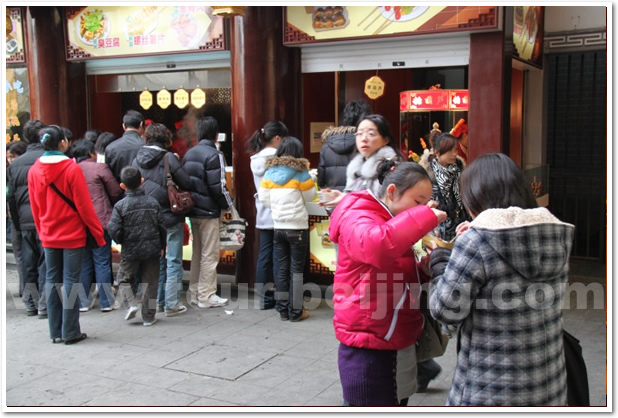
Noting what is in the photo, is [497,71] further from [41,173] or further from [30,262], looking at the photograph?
[30,262]

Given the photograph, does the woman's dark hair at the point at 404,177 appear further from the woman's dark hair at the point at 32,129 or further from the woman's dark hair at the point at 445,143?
the woman's dark hair at the point at 32,129

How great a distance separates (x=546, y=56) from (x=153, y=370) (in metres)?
5.81

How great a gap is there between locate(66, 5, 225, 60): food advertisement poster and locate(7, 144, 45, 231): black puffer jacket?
1927 mm

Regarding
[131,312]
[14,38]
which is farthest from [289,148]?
[14,38]

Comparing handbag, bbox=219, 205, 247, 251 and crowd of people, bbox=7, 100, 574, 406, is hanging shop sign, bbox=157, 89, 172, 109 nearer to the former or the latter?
crowd of people, bbox=7, 100, 574, 406

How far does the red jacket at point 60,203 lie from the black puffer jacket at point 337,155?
2.10 m

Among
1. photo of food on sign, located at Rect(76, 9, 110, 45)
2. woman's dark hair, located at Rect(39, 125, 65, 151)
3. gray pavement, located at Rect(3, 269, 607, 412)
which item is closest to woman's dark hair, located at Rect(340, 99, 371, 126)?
gray pavement, located at Rect(3, 269, 607, 412)

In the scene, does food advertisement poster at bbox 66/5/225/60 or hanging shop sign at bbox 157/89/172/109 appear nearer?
food advertisement poster at bbox 66/5/225/60

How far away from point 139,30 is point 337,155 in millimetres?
3238

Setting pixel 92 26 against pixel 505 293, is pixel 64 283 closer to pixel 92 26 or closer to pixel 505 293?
pixel 92 26

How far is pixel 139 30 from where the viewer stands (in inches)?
309

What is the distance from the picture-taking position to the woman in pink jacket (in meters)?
2.91

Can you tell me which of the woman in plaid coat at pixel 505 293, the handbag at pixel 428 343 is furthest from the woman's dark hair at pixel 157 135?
the woman in plaid coat at pixel 505 293
